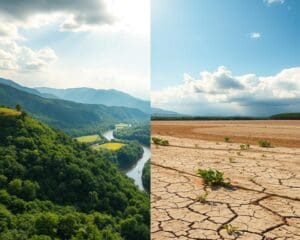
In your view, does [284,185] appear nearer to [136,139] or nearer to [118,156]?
[118,156]

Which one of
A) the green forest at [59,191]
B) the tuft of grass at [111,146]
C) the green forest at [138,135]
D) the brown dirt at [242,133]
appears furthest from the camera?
the green forest at [138,135]

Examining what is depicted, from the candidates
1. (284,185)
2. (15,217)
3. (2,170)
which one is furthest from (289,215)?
(2,170)

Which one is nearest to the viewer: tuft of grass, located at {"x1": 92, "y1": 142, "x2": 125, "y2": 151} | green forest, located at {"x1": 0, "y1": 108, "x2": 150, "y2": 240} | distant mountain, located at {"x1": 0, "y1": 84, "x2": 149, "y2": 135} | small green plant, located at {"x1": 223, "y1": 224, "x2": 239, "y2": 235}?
small green plant, located at {"x1": 223, "y1": 224, "x2": 239, "y2": 235}

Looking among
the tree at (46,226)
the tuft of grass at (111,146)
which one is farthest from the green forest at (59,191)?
the tuft of grass at (111,146)

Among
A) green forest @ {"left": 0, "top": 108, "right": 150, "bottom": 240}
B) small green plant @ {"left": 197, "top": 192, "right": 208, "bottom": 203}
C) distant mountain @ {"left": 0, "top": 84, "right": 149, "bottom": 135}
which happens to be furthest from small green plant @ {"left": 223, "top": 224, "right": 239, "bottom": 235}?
distant mountain @ {"left": 0, "top": 84, "right": 149, "bottom": 135}

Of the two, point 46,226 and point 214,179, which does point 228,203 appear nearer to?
point 214,179

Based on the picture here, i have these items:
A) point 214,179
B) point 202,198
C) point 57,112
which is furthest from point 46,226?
point 57,112

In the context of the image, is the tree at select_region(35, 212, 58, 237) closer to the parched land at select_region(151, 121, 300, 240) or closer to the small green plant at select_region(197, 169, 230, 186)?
the parched land at select_region(151, 121, 300, 240)

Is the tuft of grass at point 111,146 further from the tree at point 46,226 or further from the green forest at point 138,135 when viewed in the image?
the tree at point 46,226
